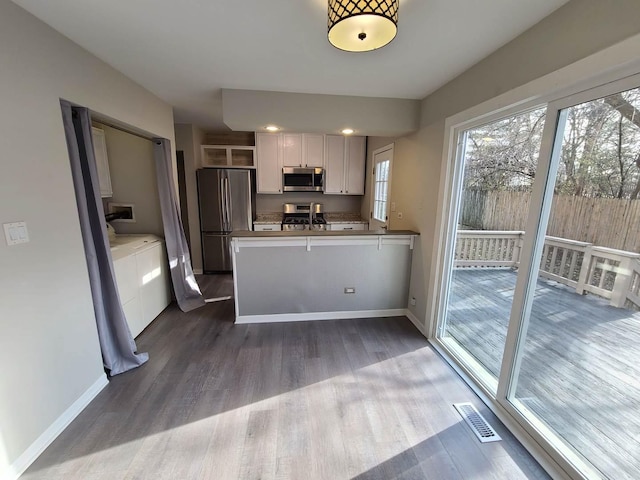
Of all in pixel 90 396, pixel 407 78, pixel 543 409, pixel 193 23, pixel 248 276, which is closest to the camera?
pixel 193 23

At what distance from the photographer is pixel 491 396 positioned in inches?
77.7

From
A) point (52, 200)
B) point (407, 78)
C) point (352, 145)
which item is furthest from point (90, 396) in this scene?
point (352, 145)

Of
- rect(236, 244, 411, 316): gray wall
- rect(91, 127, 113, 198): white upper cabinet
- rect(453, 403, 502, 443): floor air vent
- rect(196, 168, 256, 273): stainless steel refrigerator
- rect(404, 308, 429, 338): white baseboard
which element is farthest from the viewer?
rect(196, 168, 256, 273): stainless steel refrigerator

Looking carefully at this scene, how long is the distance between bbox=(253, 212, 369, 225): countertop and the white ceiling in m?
2.53

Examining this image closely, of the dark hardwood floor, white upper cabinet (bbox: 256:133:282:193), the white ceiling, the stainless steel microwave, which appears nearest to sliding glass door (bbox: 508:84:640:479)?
the dark hardwood floor

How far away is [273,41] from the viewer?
179cm

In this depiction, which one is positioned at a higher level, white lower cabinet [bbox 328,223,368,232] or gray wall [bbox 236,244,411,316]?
white lower cabinet [bbox 328,223,368,232]

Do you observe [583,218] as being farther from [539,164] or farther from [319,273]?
[319,273]

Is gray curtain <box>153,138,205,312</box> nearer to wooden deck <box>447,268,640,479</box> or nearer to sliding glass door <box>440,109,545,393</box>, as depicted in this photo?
sliding glass door <box>440,109,545,393</box>

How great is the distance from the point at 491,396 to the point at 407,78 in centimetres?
259

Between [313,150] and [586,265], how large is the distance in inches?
159

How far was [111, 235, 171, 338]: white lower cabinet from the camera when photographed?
8.33 ft

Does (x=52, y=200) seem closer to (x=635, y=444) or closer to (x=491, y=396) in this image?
(x=491, y=396)

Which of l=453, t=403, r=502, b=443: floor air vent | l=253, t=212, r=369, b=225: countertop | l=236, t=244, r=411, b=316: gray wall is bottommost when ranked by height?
l=453, t=403, r=502, b=443: floor air vent
